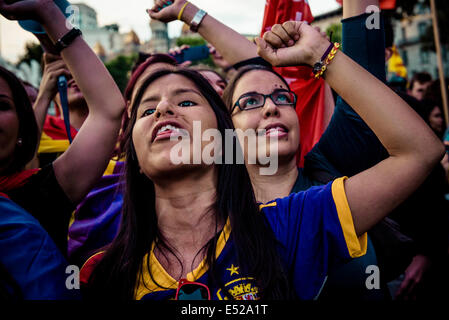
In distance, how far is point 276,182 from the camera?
1.88m

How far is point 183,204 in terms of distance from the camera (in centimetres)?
152

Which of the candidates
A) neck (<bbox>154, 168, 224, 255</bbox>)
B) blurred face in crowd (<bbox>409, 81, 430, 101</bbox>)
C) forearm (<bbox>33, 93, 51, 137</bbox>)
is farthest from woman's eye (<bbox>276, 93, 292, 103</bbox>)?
blurred face in crowd (<bbox>409, 81, 430, 101</bbox>)

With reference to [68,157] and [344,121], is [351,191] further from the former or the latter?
[68,157]

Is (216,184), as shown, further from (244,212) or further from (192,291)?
(192,291)

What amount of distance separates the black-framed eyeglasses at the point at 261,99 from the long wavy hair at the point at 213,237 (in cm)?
28

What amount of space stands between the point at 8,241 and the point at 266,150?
1.16 meters

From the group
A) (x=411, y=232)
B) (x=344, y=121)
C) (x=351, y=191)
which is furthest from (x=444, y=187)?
(x=351, y=191)

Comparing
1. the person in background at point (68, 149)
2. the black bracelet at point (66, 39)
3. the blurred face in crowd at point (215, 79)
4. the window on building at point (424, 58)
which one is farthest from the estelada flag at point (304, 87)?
the window on building at point (424, 58)

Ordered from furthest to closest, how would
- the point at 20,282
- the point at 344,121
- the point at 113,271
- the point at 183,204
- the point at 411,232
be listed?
the point at 411,232, the point at 344,121, the point at 183,204, the point at 113,271, the point at 20,282

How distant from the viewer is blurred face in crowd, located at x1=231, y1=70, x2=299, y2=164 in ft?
6.03

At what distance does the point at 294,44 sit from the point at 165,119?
58 centimetres

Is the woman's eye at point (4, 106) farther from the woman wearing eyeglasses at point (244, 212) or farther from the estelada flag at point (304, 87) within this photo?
the estelada flag at point (304, 87)

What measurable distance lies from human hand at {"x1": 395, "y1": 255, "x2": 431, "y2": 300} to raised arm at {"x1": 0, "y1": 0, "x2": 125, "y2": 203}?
7.97 ft

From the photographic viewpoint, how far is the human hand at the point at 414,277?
9.09 feet
